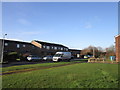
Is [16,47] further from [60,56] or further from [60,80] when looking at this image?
[60,80]

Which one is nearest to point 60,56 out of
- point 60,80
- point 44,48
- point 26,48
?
point 26,48

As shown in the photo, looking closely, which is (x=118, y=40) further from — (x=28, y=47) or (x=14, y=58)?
(x=28, y=47)

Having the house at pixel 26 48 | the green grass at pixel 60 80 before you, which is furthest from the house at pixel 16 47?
the green grass at pixel 60 80

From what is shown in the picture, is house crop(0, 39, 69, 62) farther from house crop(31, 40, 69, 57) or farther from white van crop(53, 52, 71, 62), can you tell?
white van crop(53, 52, 71, 62)

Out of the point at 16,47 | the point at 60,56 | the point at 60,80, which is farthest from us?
the point at 16,47

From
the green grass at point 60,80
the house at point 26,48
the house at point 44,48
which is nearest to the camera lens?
the green grass at point 60,80

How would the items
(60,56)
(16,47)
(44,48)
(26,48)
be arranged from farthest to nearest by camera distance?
1. (44,48)
2. (26,48)
3. (16,47)
4. (60,56)

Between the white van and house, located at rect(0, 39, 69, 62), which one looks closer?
the white van

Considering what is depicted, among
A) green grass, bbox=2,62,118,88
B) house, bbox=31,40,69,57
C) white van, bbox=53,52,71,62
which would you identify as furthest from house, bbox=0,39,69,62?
green grass, bbox=2,62,118,88

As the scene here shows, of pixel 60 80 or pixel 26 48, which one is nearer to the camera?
pixel 60 80

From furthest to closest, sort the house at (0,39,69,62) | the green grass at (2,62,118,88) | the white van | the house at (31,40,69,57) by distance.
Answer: the house at (31,40,69,57) → the house at (0,39,69,62) → the white van → the green grass at (2,62,118,88)

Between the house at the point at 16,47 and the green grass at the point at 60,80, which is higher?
the house at the point at 16,47

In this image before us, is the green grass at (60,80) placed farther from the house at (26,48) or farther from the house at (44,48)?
the house at (44,48)

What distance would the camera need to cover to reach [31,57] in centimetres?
3197
